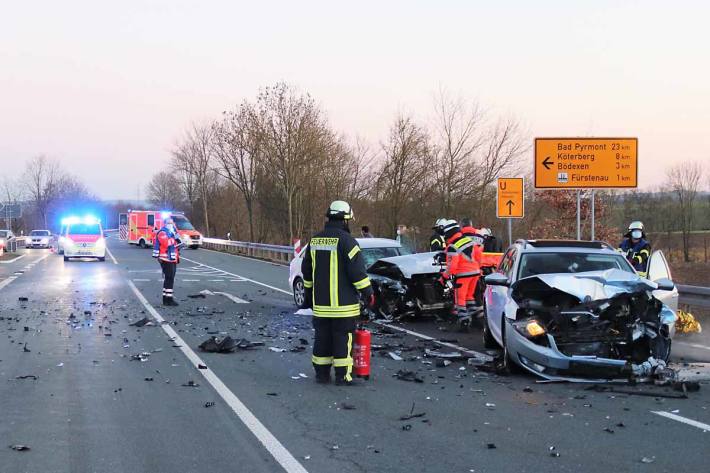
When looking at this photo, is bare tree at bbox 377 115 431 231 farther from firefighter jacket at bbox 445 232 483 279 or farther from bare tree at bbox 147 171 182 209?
bare tree at bbox 147 171 182 209

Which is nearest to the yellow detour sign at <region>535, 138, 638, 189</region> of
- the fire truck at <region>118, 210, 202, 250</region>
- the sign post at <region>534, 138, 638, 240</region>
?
the sign post at <region>534, 138, 638, 240</region>

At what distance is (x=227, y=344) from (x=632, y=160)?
9.83m

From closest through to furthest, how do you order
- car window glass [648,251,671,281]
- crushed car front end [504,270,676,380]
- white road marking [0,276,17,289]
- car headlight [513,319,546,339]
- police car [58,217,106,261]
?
crushed car front end [504,270,676,380] → car headlight [513,319,546,339] → car window glass [648,251,671,281] → white road marking [0,276,17,289] → police car [58,217,106,261]

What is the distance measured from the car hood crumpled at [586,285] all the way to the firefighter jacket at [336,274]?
189 cm

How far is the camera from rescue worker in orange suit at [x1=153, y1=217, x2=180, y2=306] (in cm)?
1499

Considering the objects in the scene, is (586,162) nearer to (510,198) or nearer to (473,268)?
(510,198)

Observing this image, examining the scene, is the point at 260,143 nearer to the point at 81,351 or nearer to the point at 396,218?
the point at 396,218

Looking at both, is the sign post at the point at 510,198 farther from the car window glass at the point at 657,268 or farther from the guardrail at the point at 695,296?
the car window glass at the point at 657,268

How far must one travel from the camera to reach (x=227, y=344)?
372 inches

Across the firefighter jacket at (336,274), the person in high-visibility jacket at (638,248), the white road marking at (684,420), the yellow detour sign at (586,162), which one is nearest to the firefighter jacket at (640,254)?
the person in high-visibility jacket at (638,248)

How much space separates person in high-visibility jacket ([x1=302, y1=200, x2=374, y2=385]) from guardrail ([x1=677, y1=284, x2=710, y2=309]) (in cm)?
614

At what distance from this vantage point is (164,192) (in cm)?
9394

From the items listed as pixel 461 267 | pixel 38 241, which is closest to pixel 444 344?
pixel 461 267

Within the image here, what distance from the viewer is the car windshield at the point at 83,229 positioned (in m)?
31.7
